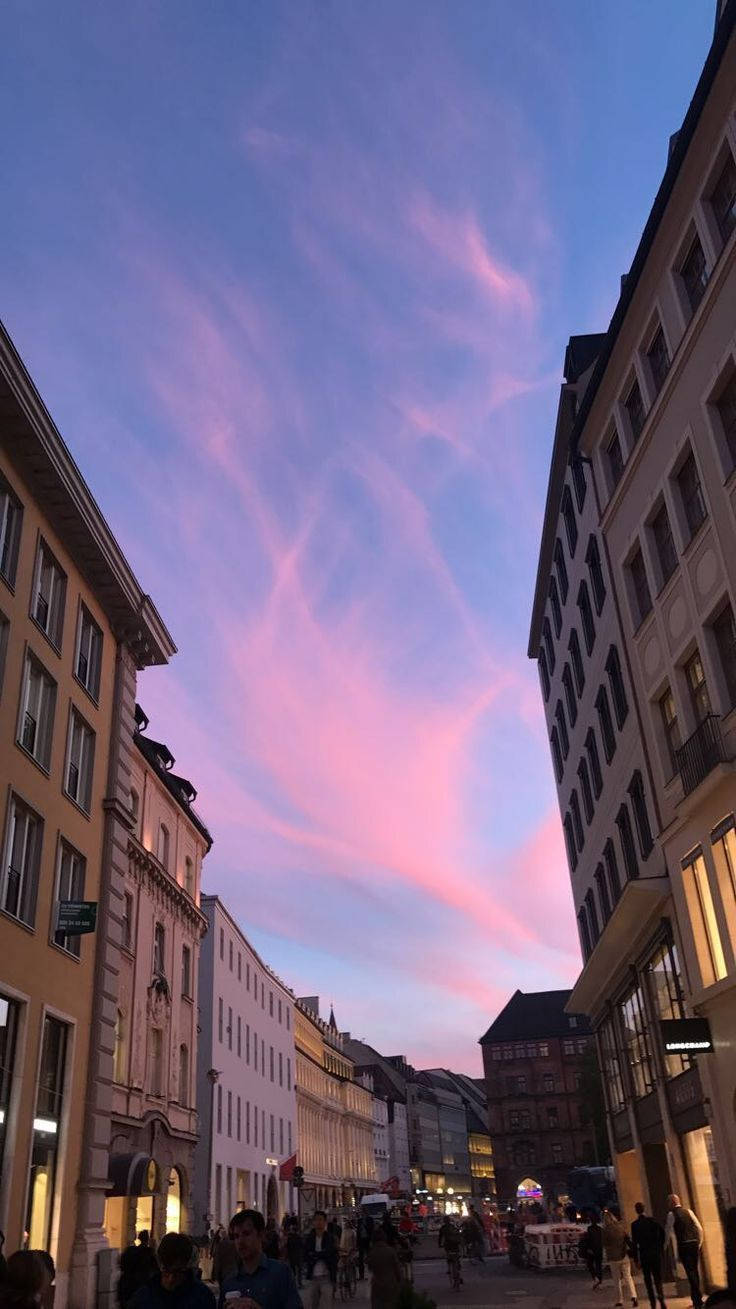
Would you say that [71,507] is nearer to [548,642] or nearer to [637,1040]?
[637,1040]

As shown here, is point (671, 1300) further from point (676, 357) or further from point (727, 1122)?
point (676, 357)

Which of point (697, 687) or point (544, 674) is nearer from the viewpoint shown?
point (697, 687)

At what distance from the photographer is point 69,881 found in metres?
23.7

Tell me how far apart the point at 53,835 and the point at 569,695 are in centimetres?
1991

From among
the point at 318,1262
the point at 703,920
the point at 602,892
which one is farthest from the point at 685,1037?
the point at 602,892

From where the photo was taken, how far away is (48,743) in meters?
22.8

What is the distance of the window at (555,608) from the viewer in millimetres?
37906

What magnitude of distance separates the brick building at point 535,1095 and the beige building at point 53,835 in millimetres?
107295

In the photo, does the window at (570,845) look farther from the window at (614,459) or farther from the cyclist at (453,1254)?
the window at (614,459)

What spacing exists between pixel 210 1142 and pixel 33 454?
36450 mm

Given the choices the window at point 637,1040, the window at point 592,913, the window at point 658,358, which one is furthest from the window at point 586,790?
the window at point 658,358

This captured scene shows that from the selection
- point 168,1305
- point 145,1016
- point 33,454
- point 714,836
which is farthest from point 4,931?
point 145,1016

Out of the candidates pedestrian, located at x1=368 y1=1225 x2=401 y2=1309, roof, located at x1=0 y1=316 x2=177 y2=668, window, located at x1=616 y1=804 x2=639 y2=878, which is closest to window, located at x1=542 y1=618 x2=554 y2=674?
window, located at x1=616 y1=804 x2=639 y2=878

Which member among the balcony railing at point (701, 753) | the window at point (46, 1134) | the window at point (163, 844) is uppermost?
the window at point (163, 844)
